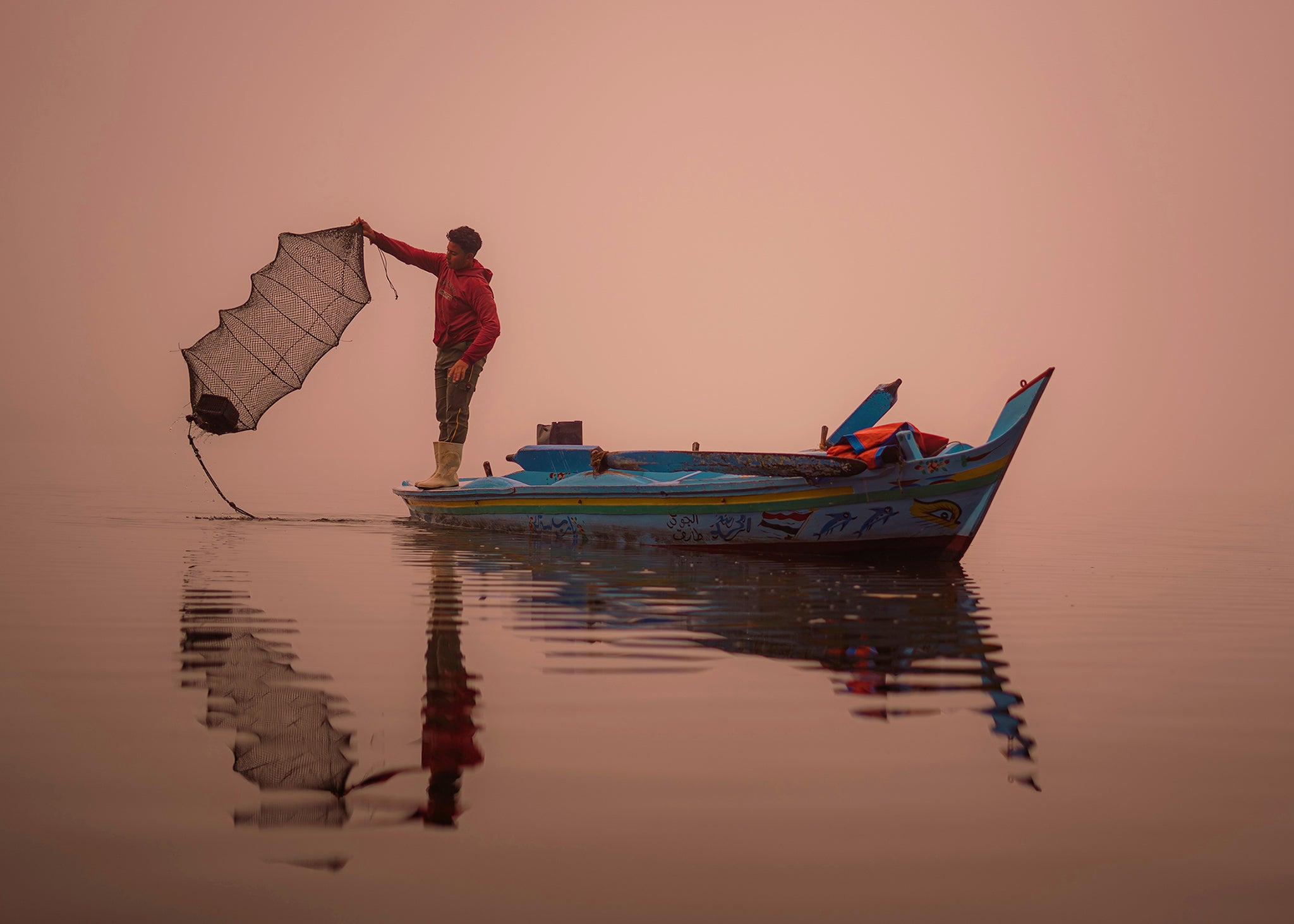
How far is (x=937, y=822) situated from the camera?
286 centimetres

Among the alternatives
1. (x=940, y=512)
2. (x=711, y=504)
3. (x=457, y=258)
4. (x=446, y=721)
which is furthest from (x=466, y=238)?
(x=446, y=721)

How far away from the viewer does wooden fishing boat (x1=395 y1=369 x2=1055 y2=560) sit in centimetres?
989

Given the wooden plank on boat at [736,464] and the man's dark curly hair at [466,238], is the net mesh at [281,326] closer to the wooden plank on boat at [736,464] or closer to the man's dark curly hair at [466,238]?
the man's dark curly hair at [466,238]

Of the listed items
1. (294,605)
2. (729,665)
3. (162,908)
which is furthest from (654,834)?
(294,605)

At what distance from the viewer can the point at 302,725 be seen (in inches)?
146

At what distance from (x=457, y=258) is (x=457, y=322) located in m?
0.77

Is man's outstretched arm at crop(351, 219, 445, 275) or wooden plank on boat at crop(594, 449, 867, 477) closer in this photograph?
wooden plank on boat at crop(594, 449, 867, 477)

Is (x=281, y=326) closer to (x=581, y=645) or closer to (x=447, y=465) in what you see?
(x=447, y=465)

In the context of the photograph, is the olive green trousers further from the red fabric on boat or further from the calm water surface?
the calm water surface

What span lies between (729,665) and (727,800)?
2.04 meters

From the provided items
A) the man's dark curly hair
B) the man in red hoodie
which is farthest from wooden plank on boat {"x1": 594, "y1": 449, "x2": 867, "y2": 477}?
the man's dark curly hair

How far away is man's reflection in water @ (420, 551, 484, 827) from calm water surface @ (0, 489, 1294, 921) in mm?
20

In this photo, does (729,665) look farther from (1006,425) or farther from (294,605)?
(1006,425)

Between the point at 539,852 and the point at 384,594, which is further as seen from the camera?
the point at 384,594
